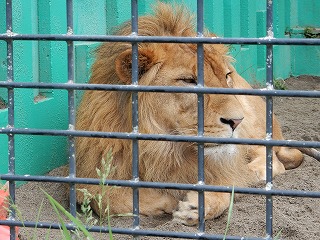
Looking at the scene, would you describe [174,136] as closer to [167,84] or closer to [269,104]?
[269,104]

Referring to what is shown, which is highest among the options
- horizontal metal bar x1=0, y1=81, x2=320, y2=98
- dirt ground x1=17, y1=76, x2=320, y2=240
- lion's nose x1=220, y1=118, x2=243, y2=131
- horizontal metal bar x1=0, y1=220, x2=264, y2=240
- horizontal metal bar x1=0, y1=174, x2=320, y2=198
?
horizontal metal bar x1=0, y1=81, x2=320, y2=98

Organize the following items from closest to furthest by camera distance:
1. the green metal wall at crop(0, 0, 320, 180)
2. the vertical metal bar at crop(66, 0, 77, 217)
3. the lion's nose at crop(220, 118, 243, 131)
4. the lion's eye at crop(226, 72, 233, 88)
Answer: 1. the vertical metal bar at crop(66, 0, 77, 217)
2. the lion's nose at crop(220, 118, 243, 131)
3. the lion's eye at crop(226, 72, 233, 88)
4. the green metal wall at crop(0, 0, 320, 180)

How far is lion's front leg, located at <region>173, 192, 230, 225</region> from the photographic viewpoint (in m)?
4.28

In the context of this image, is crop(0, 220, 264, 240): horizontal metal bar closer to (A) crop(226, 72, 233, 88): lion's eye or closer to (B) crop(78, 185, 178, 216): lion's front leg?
(B) crop(78, 185, 178, 216): lion's front leg

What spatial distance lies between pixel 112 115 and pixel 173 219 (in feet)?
2.29

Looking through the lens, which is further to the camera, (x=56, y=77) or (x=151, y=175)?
(x=56, y=77)

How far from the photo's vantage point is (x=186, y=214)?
169 inches

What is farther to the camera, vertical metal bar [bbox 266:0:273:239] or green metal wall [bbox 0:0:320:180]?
green metal wall [bbox 0:0:320:180]

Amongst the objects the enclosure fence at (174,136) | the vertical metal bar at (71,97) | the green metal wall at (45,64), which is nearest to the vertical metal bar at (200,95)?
the enclosure fence at (174,136)

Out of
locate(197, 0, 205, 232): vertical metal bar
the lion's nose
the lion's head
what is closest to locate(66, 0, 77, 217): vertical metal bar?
locate(197, 0, 205, 232): vertical metal bar

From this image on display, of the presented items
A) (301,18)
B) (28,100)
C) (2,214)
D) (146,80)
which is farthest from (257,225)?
(301,18)

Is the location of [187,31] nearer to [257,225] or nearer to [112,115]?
[112,115]

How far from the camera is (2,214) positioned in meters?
3.56

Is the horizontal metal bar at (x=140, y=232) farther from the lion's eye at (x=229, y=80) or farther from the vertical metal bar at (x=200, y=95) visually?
the lion's eye at (x=229, y=80)
